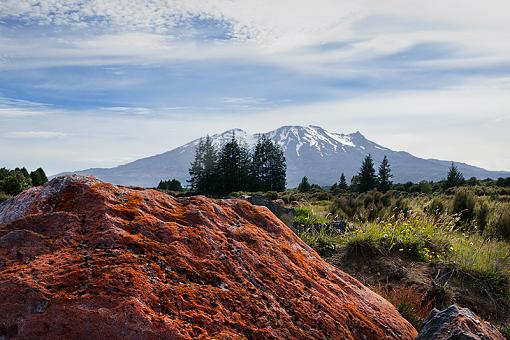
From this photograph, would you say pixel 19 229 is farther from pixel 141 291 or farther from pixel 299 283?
pixel 299 283

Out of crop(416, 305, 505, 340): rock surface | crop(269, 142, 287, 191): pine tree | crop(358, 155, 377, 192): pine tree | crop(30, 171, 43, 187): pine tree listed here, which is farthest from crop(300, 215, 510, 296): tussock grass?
crop(269, 142, 287, 191): pine tree

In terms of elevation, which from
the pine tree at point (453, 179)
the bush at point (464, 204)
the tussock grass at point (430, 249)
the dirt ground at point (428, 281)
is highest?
the pine tree at point (453, 179)

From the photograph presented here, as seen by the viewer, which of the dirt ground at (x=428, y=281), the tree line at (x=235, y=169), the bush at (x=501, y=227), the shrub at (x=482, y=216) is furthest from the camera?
the tree line at (x=235, y=169)

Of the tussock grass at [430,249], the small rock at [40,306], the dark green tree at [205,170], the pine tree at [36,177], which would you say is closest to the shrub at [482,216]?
the tussock grass at [430,249]

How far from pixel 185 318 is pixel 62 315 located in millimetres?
686

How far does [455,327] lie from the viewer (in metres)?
3.43

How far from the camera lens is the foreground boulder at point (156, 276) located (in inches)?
105

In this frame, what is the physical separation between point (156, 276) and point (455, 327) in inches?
85.4

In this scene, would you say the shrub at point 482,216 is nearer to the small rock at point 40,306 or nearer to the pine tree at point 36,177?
the small rock at point 40,306

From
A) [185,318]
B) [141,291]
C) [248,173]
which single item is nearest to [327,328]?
[185,318]

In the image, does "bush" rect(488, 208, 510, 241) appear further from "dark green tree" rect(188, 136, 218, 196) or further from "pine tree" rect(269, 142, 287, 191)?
"pine tree" rect(269, 142, 287, 191)

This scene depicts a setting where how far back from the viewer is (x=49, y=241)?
313cm

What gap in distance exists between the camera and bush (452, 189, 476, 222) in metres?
15.0

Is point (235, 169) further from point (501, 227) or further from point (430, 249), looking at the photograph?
point (430, 249)
